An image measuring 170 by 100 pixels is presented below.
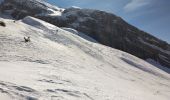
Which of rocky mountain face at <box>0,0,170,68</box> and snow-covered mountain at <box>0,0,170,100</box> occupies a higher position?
rocky mountain face at <box>0,0,170,68</box>

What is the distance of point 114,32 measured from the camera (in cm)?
8644

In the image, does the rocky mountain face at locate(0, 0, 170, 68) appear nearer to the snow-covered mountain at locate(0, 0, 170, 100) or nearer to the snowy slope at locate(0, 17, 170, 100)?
the snow-covered mountain at locate(0, 0, 170, 100)

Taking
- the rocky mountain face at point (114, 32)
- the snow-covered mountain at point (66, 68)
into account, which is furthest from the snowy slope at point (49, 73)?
the rocky mountain face at point (114, 32)

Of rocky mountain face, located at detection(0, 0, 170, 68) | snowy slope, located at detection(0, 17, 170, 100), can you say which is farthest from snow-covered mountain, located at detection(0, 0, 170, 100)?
rocky mountain face, located at detection(0, 0, 170, 68)

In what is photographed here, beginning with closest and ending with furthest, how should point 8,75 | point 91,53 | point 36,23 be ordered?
point 8,75
point 91,53
point 36,23

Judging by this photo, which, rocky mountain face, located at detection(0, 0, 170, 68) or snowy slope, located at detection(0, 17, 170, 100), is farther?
rocky mountain face, located at detection(0, 0, 170, 68)

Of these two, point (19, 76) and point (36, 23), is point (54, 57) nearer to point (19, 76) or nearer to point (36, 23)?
point (19, 76)

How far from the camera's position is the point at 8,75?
16156mm

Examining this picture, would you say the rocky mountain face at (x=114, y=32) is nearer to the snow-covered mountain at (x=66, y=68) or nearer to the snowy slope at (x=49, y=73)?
the snow-covered mountain at (x=66, y=68)

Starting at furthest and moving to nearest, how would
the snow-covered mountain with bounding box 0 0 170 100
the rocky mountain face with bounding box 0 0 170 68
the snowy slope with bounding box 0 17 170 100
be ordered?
the rocky mountain face with bounding box 0 0 170 68
the snow-covered mountain with bounding box 0 0 170 100
the snowy slope with bounding box 0 17 170 100

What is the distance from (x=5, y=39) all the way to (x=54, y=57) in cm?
550

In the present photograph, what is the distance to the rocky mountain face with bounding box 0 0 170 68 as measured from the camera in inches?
3211

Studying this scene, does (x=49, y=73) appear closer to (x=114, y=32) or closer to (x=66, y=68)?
(x=66, y=68)

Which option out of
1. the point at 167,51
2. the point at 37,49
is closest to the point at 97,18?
the point at 167,51
